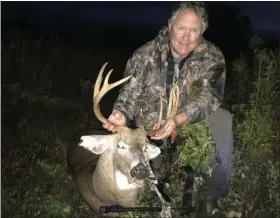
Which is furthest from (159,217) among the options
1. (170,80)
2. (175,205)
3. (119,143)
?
(170,80)

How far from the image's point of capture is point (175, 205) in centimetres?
357

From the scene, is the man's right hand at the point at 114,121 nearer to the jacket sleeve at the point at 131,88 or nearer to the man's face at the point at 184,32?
the jacket sleeve at the point at 131,88

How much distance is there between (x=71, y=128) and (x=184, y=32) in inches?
35.1

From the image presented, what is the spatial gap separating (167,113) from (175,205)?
53cm

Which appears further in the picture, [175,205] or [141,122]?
[141,122]

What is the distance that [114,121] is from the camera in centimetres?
380

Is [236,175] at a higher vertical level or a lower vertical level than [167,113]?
lower

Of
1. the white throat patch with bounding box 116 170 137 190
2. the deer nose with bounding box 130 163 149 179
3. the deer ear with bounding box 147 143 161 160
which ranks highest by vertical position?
the deer ear with bounding box 147 143 161 160

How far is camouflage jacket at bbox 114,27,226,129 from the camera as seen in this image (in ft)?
12.2

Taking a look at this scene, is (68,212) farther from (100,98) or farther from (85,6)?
(85,6)

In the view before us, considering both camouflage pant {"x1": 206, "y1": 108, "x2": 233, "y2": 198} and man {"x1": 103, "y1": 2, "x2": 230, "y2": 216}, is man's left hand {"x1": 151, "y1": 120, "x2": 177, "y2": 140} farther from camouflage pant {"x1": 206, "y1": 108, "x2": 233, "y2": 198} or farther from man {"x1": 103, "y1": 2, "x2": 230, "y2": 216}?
camouflage pant {"x1": 206, "y1": 108, "x2": 233, "y2": 198}

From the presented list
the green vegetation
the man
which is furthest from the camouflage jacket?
the green vegetation

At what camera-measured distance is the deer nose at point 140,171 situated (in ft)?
11.9

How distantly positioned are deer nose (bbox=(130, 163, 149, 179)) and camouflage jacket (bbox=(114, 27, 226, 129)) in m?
0.30
